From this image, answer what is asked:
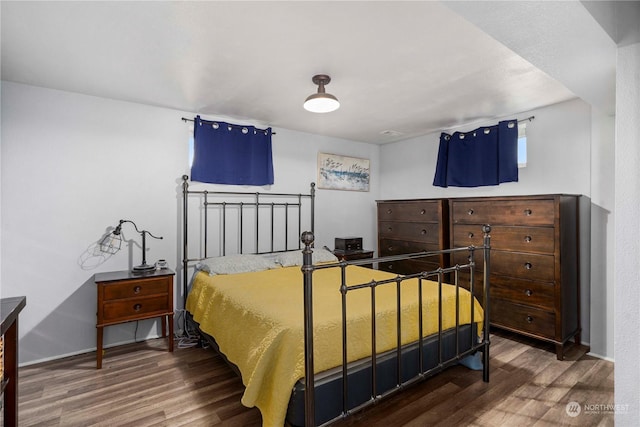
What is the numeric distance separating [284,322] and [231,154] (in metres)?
2.46

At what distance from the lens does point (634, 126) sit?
1357 mm

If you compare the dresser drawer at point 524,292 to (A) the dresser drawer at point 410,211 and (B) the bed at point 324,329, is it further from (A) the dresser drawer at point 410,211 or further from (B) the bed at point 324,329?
(A) the dresser drawer at point 410,211

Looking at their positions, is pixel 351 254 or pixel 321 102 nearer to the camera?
pixel 321 102

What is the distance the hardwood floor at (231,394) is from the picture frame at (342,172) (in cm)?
269

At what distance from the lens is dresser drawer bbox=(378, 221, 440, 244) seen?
3.86 metres

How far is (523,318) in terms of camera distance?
3.04m

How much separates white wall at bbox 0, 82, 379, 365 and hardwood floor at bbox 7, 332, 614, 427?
0.36 m

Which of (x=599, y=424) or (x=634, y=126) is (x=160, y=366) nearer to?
(x=599, y=424)

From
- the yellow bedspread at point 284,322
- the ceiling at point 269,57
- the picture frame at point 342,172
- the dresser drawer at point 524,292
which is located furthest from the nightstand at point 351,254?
the ceiling at point 269,57

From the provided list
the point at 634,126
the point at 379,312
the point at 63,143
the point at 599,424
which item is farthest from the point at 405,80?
the point at 63,143

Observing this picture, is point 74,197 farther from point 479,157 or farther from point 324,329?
point 479,157

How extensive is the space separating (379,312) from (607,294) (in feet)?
8.13

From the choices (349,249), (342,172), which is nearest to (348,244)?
(349,249)

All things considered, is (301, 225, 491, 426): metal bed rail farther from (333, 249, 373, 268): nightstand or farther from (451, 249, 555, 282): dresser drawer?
(333, 249, 373, 268): nightstand
